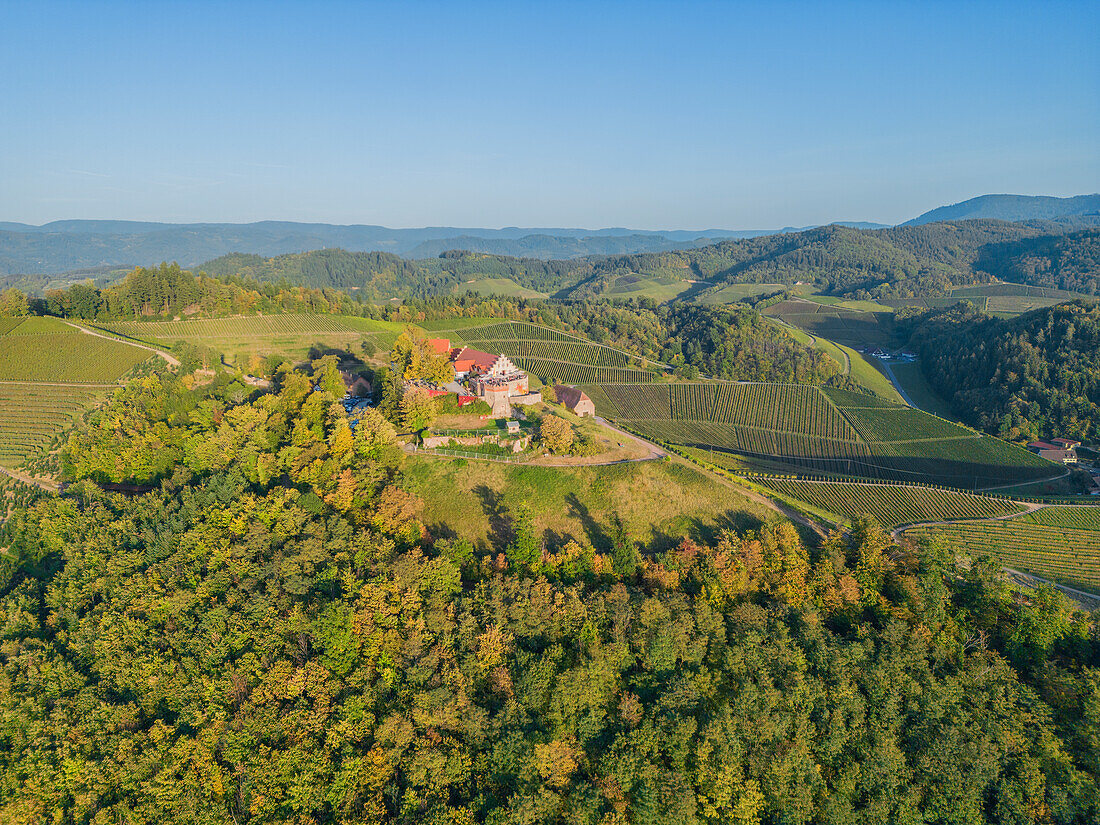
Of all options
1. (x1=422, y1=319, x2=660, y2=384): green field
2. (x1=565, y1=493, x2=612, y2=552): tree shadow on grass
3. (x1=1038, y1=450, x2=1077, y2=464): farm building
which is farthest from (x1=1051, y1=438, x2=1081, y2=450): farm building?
(x1=565, y1=493, x2=612, y2=552): tree shadow on grass

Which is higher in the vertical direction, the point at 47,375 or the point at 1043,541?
the point at 47,375

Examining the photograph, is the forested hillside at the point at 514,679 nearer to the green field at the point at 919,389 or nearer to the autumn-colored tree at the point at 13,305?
the autumn-colored tree at the point at 13,305

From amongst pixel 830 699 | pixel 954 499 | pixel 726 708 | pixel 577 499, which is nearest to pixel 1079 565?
pixel 954 499

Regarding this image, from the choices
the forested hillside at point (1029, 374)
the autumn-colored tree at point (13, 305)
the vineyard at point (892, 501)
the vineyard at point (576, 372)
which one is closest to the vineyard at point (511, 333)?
the vineyard at point (576, 372)

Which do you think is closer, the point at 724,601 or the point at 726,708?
the point at 726,708

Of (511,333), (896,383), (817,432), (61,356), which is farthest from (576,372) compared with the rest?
(896,383)

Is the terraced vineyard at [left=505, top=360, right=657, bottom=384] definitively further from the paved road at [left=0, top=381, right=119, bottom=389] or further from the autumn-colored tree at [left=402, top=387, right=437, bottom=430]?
the paved road at [left=0, top=381, right=119, bottom=389]

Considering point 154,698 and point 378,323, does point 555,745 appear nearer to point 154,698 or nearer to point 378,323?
point 154,698

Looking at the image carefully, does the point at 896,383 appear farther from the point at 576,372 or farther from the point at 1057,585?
the point at 1057,585
